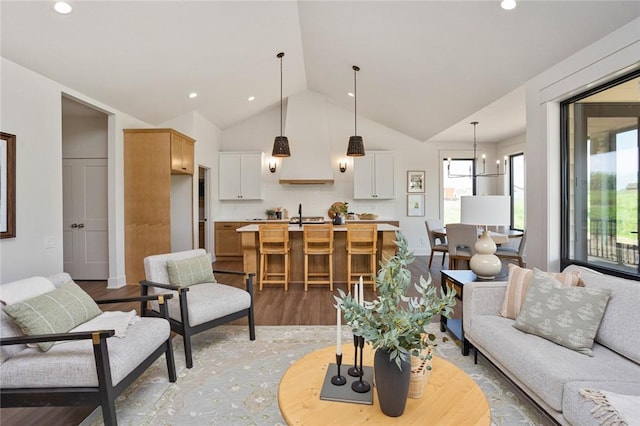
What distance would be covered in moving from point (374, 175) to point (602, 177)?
482 cm

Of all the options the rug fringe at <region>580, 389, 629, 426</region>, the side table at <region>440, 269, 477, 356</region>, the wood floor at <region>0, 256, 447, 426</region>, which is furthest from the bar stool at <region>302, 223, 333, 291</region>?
the rug fringe at <region>580, 389, 629, 426</region>

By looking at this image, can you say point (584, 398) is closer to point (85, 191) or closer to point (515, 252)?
point (515, 252)

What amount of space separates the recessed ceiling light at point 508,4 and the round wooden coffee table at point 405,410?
113 inches

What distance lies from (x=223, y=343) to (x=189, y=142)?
158 inches

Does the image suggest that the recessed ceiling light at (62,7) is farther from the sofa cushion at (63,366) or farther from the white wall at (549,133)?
the white wall at (549,133)

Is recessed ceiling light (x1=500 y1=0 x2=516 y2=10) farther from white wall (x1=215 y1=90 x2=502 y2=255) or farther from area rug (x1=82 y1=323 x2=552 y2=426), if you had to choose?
white wall (x1=215 y1=90 x2=502 y2=255)

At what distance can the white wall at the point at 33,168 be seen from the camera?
3.03 meters

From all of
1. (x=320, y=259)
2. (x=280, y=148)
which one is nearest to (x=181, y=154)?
(x=280, y=148)

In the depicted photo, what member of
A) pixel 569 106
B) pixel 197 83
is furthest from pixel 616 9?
pixel 197 83

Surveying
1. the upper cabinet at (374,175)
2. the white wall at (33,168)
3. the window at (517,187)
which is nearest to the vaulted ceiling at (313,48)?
the white wall at (33,168)

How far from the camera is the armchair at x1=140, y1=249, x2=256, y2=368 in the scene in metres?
2.50

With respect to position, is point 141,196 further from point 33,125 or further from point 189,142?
point 33,125

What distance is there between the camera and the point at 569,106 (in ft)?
10.1

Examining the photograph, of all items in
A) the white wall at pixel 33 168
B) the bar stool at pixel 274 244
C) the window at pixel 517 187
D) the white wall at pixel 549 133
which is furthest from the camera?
the window at pixel 517 187
